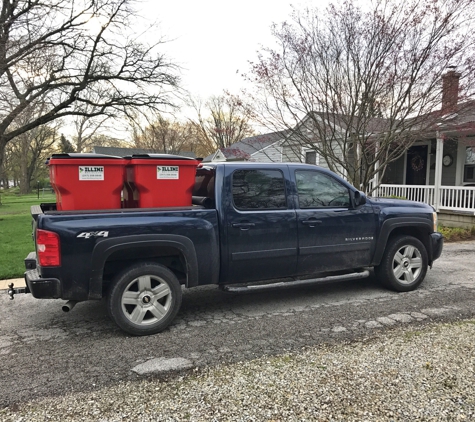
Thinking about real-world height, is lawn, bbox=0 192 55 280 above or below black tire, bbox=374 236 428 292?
below

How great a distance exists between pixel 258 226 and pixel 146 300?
149 centimetres

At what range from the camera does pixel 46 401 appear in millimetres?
2805

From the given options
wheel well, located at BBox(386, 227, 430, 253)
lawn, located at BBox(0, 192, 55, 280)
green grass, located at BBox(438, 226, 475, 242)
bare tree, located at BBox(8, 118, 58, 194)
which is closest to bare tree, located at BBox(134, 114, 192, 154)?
bare tree, located at BBox(8, 118, 58, 194)

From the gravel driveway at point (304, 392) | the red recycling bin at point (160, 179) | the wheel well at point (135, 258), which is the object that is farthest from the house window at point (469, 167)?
the wheel well at point (135, 258)

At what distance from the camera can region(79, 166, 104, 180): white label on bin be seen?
382 cm

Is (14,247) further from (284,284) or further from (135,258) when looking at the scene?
(284,284)

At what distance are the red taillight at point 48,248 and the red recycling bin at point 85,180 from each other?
1.23ft

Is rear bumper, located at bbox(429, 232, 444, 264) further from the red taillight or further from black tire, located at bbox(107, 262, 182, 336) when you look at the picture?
the red taillight

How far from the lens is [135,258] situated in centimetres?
409

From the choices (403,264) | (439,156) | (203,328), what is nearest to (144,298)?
(203,328)

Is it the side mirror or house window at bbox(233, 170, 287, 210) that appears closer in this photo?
house window at bbox(233, 170, 287, 210)

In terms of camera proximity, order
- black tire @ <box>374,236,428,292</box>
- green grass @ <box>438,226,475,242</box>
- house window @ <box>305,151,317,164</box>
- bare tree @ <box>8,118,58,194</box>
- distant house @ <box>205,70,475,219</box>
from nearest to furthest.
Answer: black tire @ <box>374,236,428,292</box> → distant house @ <box>205,70,475,219</box> → green grass @ <box>438,226,475,242</box> → house window @ <box>305,151,317,164</box> → bare tree @ <box>8,118,58,194</box>

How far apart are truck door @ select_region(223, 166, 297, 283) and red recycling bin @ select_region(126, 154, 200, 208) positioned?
0.50 metres

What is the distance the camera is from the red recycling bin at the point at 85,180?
377 centimetres
